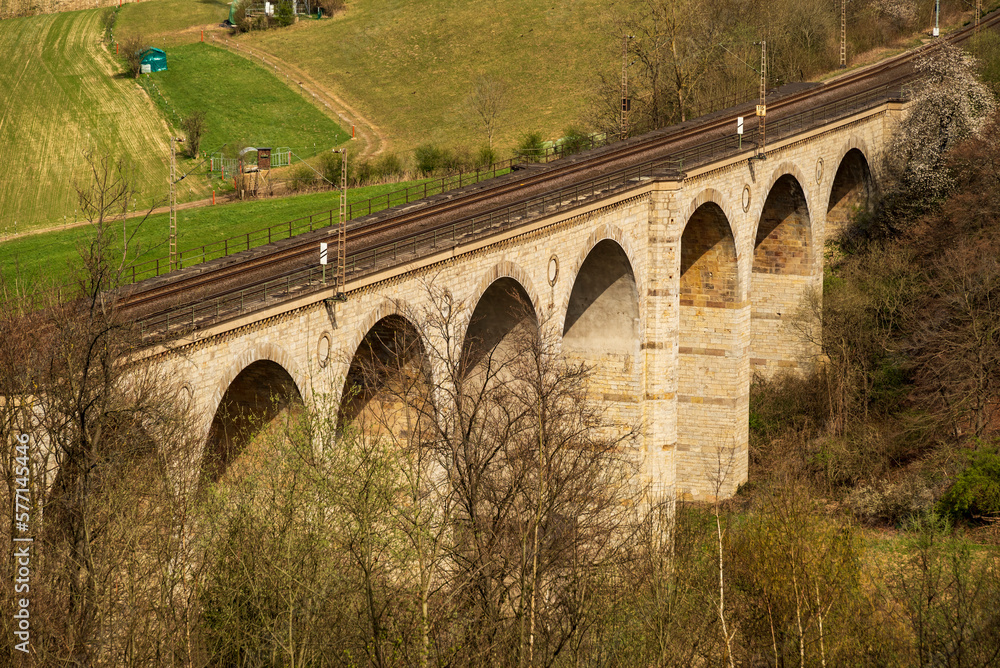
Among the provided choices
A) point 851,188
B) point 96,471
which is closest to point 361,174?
point 851,188

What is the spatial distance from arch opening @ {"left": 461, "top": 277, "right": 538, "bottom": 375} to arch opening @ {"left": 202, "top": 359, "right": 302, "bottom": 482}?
8167mm

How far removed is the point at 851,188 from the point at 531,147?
72.3 ft

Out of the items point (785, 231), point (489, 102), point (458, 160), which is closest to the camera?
point (785, 231)

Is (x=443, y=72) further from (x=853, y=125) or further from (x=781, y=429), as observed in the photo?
(x=781, y=429)

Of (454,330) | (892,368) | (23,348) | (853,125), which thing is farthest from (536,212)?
(853,125)

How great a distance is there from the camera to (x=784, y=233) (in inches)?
1875

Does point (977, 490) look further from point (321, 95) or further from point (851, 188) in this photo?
point (321, 95)

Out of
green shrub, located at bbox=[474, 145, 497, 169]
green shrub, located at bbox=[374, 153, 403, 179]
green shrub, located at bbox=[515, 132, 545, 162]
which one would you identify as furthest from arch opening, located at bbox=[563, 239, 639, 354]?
green shrub, located at bbox=[374, 153, 403, 179]

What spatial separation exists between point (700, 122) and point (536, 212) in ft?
79.9

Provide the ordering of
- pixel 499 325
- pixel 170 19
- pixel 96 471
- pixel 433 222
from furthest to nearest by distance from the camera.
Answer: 1. pixel 170 19
2. pixel 433 222
3. pixel 499 325
4. pixel 96 471

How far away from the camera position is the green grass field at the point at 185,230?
47831 mm

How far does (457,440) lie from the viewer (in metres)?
25.9

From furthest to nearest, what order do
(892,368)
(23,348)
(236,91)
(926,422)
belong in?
(236,91), (892,368), (926,422), (23,348)

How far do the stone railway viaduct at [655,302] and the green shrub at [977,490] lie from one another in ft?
27.5
